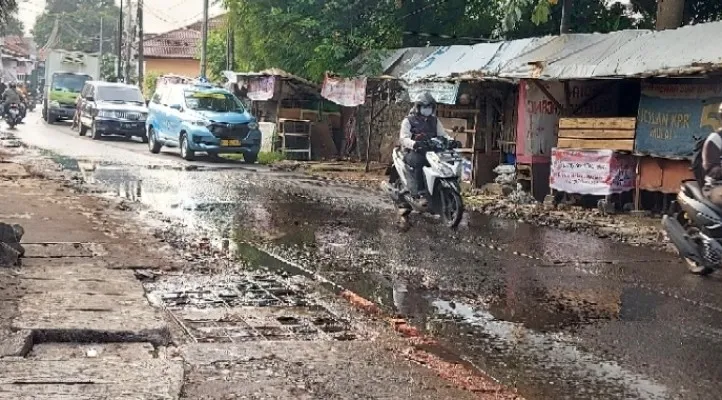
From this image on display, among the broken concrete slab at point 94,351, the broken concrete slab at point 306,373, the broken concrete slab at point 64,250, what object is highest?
the broken concrete slab at point 64,250

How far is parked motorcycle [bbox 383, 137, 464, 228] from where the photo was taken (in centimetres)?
1098

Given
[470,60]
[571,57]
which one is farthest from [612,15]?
[571,57]

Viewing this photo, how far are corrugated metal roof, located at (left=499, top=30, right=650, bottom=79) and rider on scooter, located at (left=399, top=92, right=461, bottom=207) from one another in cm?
329

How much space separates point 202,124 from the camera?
21.1 metres

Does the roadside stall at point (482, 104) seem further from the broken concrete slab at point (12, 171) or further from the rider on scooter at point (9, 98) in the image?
the rider on scooter at point (9, 98)

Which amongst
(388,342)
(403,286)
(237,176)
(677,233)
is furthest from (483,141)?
(388,342)

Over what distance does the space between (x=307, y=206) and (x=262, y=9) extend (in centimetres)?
1234

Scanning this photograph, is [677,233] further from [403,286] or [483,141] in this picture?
[483,141]

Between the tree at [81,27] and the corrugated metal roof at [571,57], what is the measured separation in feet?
217

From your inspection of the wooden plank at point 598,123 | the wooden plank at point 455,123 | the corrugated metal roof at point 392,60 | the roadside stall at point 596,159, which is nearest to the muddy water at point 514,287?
the roadside stall at point 596,159

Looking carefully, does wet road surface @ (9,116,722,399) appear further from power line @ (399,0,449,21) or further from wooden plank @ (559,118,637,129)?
power line @ (399,0,449,21)

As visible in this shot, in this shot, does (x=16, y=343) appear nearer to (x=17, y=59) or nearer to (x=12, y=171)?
(x=12, y=171)

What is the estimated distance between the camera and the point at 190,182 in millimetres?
15820

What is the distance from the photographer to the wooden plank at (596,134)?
13.9 meters
